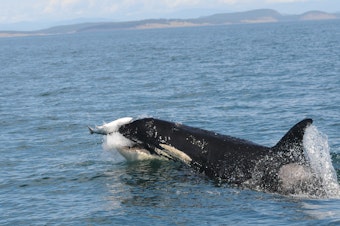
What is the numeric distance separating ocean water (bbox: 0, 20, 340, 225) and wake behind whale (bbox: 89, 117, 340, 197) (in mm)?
393

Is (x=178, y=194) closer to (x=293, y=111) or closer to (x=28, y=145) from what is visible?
(x=28, y=145)

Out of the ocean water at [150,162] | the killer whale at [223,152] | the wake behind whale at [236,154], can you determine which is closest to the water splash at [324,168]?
the wake behind whale at [236,154]

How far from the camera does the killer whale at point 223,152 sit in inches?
736

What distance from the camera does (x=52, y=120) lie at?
120 feet

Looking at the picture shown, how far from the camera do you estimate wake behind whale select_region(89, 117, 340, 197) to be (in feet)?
61.2

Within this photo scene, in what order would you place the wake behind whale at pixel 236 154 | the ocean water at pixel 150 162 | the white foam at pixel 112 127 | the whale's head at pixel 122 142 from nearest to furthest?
1. the ocean water at pixel 150 162
2. the wake behind whale at pixel 236 154
3. the whale's head at pixel 122 142
4. the white foam at pixel 112 127

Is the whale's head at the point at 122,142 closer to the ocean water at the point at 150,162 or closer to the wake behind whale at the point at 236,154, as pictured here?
the wake behind whale at the point at 236,154

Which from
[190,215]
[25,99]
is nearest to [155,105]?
[25,99]

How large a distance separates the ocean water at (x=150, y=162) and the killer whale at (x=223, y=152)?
499mm

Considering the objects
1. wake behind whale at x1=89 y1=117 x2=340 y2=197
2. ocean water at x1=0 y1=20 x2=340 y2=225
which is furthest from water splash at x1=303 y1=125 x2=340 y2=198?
ocean water at x1=0 y1=20 x2=340 y2=225

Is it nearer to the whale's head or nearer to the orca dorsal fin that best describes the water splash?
the orca dorsal fin

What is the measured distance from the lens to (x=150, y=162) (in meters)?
23.1

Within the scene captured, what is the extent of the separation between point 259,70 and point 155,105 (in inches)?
987

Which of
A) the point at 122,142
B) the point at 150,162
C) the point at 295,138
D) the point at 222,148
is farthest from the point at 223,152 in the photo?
the point at 122,142
